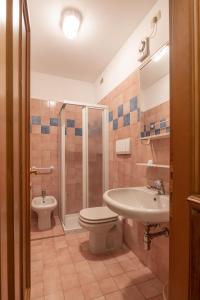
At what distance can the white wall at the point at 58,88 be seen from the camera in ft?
9.27

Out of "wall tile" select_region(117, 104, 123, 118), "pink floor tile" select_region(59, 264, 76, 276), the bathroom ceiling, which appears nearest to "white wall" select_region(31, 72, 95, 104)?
the bathroom ceiling

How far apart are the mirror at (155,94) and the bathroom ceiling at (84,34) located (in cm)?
54

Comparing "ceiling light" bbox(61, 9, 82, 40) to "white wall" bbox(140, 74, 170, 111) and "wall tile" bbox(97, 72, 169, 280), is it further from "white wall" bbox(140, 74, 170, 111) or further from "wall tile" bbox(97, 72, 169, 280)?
"white wall" bbox(140, 74, 170, 111)

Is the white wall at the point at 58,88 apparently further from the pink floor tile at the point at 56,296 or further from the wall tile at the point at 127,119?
the pink floor tile at the point at 56,296

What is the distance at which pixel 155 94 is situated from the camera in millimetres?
1582

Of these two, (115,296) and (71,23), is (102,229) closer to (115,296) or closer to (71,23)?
(115,296)

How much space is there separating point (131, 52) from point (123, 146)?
1088 millimetres

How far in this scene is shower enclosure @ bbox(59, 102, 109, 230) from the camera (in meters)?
2.58

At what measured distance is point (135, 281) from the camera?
1483 mm

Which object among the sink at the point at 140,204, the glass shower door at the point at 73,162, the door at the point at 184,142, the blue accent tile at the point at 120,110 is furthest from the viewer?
the glass shower door at the point at 73,162

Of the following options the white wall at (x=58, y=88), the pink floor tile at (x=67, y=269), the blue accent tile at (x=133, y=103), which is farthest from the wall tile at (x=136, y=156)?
the white wall at (x=58, y=88)

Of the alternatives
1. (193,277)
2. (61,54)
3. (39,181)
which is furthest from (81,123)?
(193,277)

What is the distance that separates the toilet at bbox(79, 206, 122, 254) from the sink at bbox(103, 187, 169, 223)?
0.41 m

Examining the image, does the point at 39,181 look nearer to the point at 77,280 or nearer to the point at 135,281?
the point at 77,280
